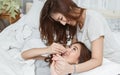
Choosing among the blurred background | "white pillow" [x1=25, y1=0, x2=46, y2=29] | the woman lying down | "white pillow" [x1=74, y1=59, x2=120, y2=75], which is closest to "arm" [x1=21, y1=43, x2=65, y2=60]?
the woman lying down

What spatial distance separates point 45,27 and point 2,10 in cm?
116

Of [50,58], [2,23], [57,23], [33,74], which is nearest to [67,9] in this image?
[57,23]

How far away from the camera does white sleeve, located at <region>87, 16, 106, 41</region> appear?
1.64 m

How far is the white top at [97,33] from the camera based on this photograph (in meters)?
1.66

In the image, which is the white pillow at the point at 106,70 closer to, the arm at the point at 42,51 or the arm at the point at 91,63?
the arm at the point at 91,63

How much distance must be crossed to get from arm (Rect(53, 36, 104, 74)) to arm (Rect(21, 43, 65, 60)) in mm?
126

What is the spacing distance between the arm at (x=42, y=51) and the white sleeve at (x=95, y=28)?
0.68 ft

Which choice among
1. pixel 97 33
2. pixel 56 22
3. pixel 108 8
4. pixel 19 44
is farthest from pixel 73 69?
pixel 108 8

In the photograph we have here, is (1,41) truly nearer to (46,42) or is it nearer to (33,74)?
(46,42)

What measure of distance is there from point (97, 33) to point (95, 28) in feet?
0.13

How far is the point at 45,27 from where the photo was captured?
1.85 meters

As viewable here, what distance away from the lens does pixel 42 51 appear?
1741 millimetres

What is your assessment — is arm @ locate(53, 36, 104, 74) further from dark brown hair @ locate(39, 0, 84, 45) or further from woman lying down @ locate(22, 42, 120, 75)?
dark brown hair @ locate(39, 0, 84, 45)

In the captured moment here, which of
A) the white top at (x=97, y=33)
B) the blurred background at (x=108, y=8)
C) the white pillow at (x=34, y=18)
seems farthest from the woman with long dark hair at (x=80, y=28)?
the blurred background at (x=108, y=8)
